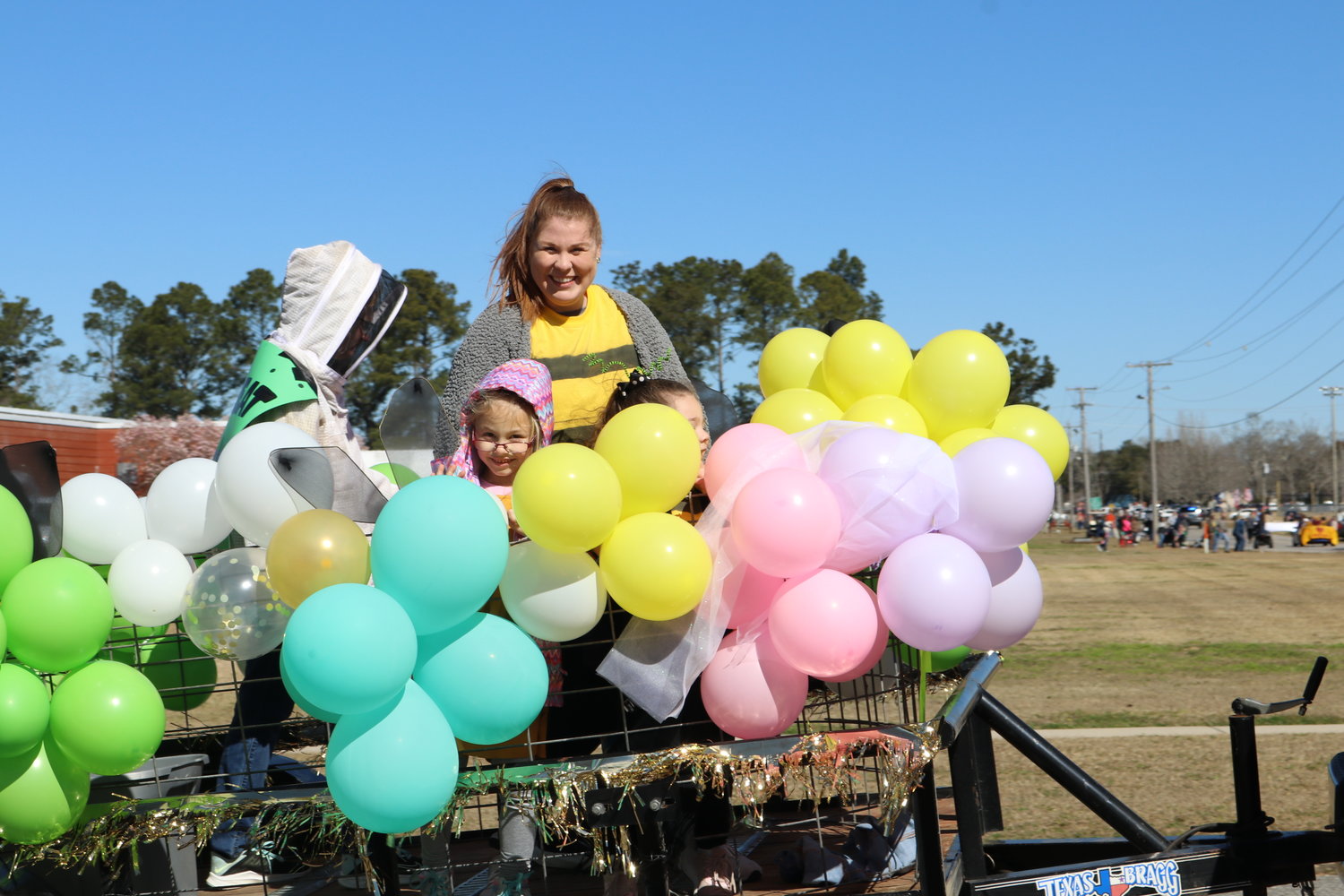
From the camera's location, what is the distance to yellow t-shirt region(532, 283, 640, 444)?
3.57 meters

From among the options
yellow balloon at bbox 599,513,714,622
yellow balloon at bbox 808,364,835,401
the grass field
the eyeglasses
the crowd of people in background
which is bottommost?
the crowd of people in background

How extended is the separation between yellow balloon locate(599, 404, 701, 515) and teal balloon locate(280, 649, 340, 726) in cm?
80

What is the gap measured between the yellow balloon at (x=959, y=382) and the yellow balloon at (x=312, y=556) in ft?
5.64

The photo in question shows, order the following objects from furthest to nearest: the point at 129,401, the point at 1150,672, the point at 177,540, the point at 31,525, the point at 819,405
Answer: the point at 129,401
the point at 1150,672
the point at 819,405
the point at 177,540
the point at 31,525

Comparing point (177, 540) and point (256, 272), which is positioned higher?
point (256, 272)

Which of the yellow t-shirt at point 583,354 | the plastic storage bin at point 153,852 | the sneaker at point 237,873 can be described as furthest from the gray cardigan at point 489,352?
the sneaker at point 237,873

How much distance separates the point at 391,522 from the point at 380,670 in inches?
12.9

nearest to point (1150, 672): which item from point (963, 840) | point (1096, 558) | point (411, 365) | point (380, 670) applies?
point (963, 840)

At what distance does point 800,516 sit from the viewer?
2.62 m

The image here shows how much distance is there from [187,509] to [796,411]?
69.3 inches

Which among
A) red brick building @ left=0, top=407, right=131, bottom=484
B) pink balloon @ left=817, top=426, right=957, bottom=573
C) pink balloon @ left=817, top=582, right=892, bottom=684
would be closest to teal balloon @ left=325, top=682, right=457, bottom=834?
pink balloon @ left=817, top=582, right=892, bottom=684

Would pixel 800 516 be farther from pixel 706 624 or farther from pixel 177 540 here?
pixel 177 540

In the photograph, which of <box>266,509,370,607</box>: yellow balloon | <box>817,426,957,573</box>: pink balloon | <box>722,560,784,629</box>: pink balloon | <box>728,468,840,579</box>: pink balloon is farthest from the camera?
<box>722,560,784,629</box>: pink balloon

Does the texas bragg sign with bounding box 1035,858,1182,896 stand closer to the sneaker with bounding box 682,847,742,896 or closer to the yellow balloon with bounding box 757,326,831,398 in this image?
the sneaker with bounding box 682,847,742,896
